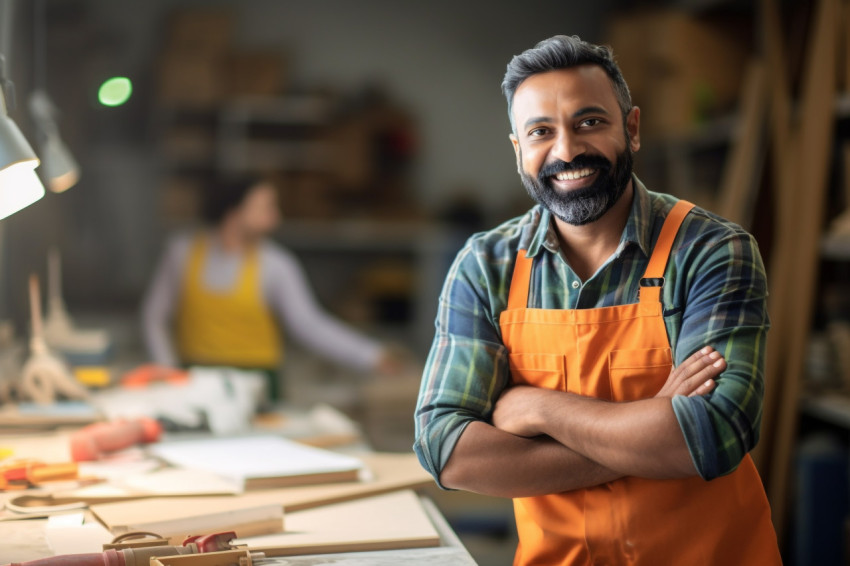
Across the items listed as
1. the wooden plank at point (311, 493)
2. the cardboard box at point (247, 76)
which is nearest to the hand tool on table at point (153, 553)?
the wooden plank at point (311, 493)

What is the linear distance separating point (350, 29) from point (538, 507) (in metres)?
5.34

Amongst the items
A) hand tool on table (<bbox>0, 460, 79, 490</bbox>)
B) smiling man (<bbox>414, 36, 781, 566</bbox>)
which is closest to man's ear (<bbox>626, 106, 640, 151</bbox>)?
smiling man (<bbox>414, 36, 781, 566</bbox>)

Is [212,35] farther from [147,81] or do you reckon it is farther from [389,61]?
[389,61]

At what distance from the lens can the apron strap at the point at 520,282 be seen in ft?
5.44

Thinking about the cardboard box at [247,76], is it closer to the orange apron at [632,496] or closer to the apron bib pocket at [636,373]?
the orange apron at [632,496]

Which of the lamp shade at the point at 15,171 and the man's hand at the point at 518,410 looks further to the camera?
the lamp shade at the point at 15,171

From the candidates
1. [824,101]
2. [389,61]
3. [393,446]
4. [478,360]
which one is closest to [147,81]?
[389,61]

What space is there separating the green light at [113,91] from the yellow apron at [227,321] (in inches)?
53.2

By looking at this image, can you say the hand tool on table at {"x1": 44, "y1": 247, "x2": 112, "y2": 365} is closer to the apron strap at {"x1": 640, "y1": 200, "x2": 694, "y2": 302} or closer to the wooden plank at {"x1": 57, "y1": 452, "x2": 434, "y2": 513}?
the wooden plank at {"x1": 57, "y1": 452, "x2": 434, "y2": 513}

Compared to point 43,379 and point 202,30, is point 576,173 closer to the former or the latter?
point 43,379

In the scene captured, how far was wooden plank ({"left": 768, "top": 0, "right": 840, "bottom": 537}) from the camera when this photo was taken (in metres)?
3.52

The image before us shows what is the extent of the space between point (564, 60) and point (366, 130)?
4.66 meters

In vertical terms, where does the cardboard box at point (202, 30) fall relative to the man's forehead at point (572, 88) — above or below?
above

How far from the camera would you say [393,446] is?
437 cm
